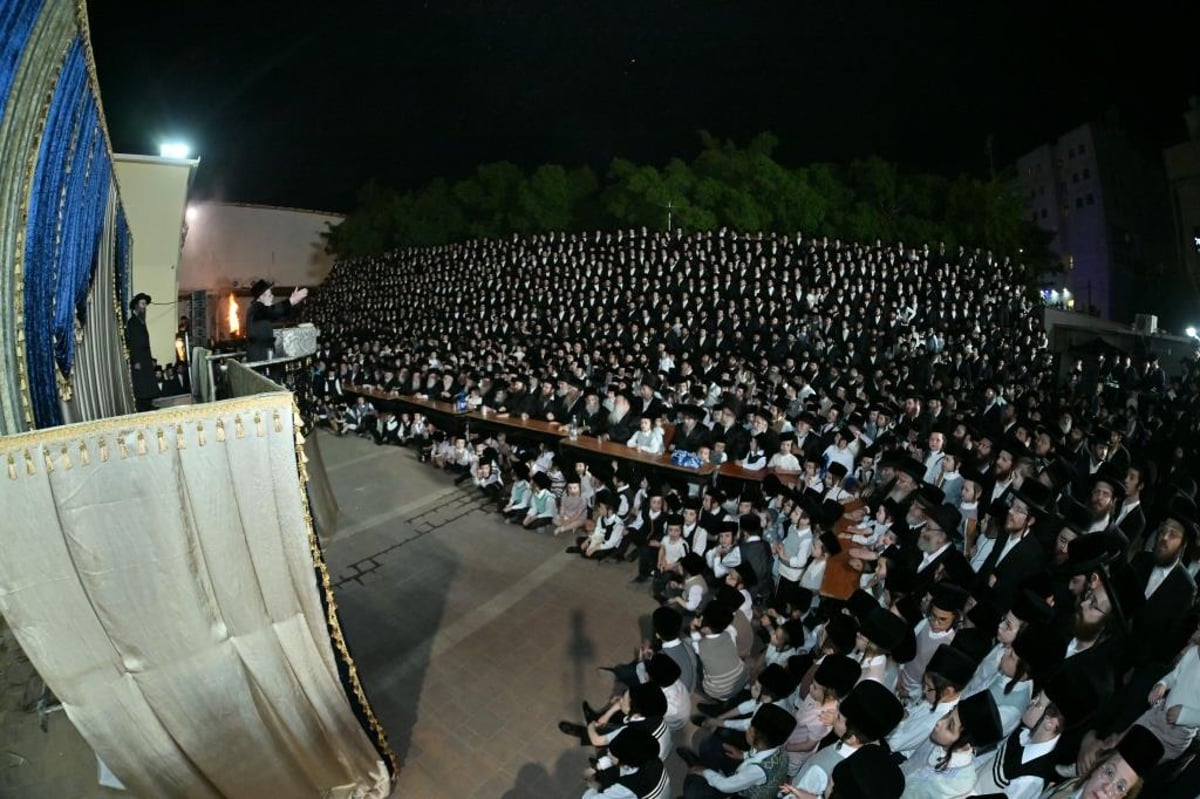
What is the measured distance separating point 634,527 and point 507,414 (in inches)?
188

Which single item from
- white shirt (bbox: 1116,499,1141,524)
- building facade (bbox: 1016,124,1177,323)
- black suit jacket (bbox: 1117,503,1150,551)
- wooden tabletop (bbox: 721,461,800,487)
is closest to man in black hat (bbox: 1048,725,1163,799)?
black suit jacket (bbox: 1117,503,1150,551)

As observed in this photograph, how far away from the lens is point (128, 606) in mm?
3115

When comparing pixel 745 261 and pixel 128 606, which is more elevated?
pixel 745 261

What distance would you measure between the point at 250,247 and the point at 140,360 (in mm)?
30742

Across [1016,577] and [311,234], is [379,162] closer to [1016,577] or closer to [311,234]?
[311,234]

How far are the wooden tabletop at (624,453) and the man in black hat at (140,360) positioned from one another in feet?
19.3

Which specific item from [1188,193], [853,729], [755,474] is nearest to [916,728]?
[853,729]

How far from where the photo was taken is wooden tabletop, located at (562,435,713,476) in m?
8.90

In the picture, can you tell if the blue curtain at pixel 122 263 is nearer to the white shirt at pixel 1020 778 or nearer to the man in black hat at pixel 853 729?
the man in black hat at pixel 853 729

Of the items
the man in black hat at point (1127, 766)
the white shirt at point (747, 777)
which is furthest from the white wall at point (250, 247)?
the man in black hat at point (1127, 766)

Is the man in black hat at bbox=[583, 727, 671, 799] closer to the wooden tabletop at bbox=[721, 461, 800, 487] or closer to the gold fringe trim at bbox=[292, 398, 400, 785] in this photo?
the gold fringe trim at bbox=[292, 398, 400, 785]

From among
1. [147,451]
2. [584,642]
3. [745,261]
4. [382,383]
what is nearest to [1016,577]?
[584,642]

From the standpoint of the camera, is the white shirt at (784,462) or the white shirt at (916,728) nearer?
the white shirt at (916,728)

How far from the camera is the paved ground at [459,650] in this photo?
4.50 m
